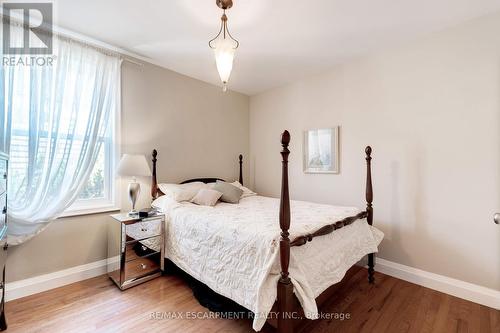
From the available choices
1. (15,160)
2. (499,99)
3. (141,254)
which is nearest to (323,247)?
(141,254)

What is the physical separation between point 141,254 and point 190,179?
1271 mm

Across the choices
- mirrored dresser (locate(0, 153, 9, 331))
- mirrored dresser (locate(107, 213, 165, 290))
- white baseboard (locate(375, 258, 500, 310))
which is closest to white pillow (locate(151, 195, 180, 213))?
mirrored dresser (locate(107, 213, 165, 290))

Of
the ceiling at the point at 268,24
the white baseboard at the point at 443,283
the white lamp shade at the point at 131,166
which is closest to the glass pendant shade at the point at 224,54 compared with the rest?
the ceiling at the point at 268,24

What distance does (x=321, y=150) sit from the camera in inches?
128

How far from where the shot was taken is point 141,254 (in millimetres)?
2426

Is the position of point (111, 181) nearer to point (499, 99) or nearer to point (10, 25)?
point (10, 25)

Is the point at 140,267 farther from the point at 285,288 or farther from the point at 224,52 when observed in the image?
the point at 224,52

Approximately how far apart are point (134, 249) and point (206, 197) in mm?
919

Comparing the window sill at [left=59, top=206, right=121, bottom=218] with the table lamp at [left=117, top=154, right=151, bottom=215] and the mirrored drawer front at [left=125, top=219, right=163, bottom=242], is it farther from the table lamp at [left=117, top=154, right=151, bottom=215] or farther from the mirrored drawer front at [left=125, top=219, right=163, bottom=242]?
the mirrored drawer front at [left=125, top=219, right=163, bottom=242]

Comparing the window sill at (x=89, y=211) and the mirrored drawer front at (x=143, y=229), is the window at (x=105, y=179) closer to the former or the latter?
the window sill at (x=89, y=211)

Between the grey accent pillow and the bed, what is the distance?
0.37m

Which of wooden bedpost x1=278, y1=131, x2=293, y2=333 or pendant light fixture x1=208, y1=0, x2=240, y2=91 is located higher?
pendant light fixture x1=208, y1=0, x2=240, y2=91

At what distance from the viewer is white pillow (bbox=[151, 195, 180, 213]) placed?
2621 mm

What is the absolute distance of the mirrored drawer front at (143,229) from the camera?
2305mm
